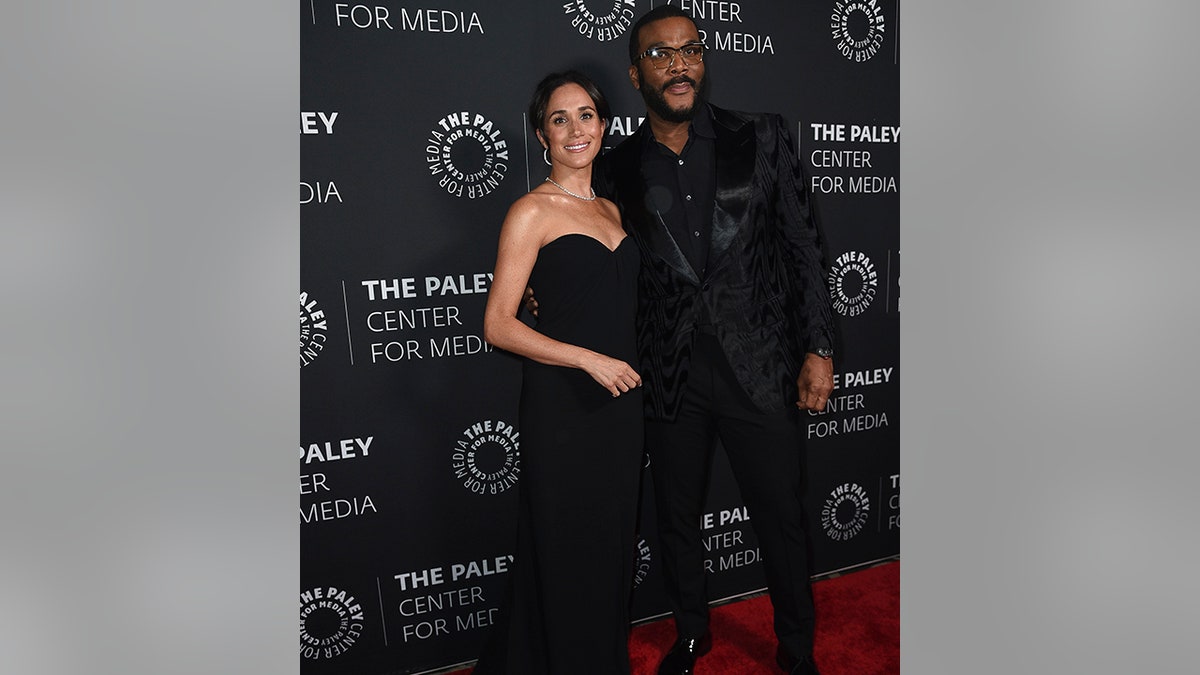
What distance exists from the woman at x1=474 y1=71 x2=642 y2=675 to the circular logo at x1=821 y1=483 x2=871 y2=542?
58.5 inches

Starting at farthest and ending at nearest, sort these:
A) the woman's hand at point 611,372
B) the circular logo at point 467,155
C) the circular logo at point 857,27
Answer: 1. the circular logo at point 857,27
2. the circular logo at point 467,155
3. the woman's hand at point 611,372

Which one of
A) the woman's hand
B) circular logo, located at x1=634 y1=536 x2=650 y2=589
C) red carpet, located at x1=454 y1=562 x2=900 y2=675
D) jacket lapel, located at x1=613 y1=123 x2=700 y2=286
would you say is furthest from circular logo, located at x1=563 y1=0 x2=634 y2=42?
red carpet, located at x1=454 y1=562 x2=900 y2=675

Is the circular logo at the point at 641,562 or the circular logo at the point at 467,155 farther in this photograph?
the circular logo at the point at 641,562

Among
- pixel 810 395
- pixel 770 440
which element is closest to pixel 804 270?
pixel 810 395

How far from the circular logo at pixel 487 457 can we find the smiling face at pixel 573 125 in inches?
42.2

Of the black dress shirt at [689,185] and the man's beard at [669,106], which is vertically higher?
the man's beard at [669,106]

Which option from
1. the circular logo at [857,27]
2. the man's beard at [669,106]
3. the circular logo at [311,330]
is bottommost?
the circular logo at [311,330]

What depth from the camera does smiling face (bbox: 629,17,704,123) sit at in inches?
84.5

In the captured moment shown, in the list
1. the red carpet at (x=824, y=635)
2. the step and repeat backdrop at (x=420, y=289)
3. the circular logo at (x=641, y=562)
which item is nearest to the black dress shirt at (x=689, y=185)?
the step and repeat backdrop at (x=420, y=289)

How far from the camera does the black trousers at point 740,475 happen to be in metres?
2.27

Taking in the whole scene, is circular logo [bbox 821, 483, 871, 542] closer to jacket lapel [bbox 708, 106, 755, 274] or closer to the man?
the man

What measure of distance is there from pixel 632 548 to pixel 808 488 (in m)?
1.39

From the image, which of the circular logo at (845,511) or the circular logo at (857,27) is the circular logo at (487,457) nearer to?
the circular logo at (845,511)

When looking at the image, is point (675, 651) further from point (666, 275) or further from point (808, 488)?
point (666, 275)
